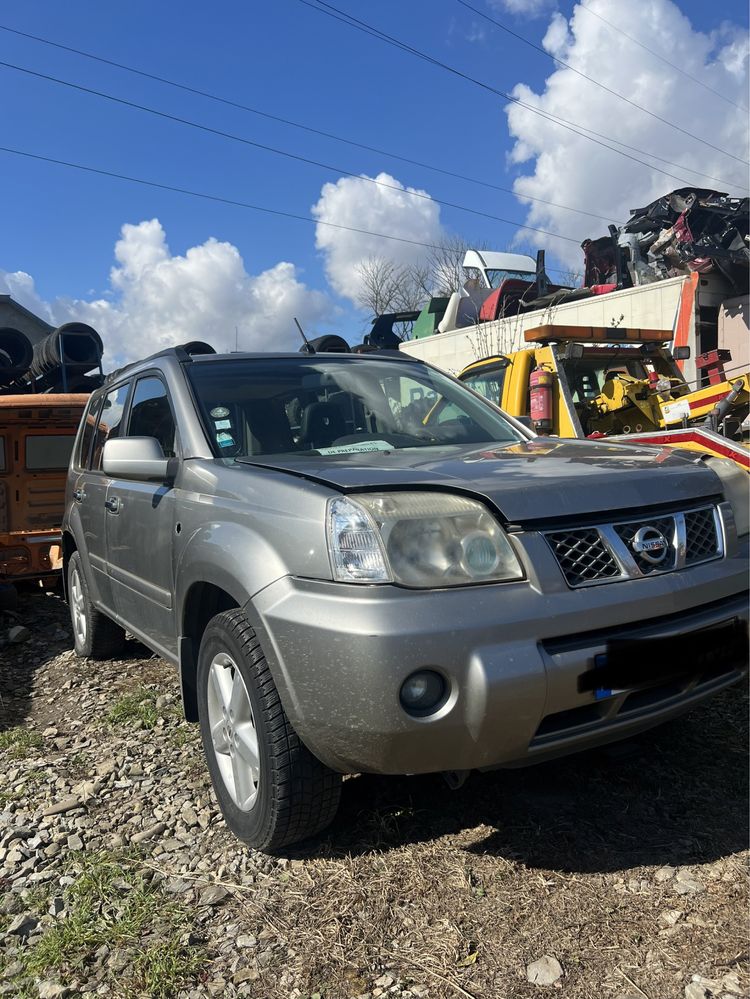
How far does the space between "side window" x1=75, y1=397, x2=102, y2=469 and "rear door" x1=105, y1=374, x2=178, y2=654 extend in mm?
968

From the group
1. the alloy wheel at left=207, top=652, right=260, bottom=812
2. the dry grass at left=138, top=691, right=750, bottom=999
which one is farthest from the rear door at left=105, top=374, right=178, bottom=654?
the dry grass at left=138, top=691, right=750, bottom=999

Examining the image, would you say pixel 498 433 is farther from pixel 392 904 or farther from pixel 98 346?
pixel 98 346

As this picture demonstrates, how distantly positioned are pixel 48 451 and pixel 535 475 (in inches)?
225

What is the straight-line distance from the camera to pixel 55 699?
14.1 ft

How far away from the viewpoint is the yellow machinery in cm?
639

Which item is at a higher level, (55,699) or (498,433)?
(498,433)

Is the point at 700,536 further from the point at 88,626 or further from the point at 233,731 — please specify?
the point at 88,626

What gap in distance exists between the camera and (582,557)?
7.06 feet

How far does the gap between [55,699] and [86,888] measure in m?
2.12

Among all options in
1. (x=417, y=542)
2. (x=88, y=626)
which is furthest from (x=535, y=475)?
(x=88, y=626)

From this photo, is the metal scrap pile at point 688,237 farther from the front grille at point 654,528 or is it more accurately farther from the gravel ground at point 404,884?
the front grille at point 654,528

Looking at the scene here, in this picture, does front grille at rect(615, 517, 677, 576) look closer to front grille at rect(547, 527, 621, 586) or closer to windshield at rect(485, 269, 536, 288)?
front grille at rect(547, 527, 621, 586)

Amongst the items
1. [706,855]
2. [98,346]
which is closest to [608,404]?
[706,855]

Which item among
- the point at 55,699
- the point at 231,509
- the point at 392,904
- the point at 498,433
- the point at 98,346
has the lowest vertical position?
the point at 55,699
